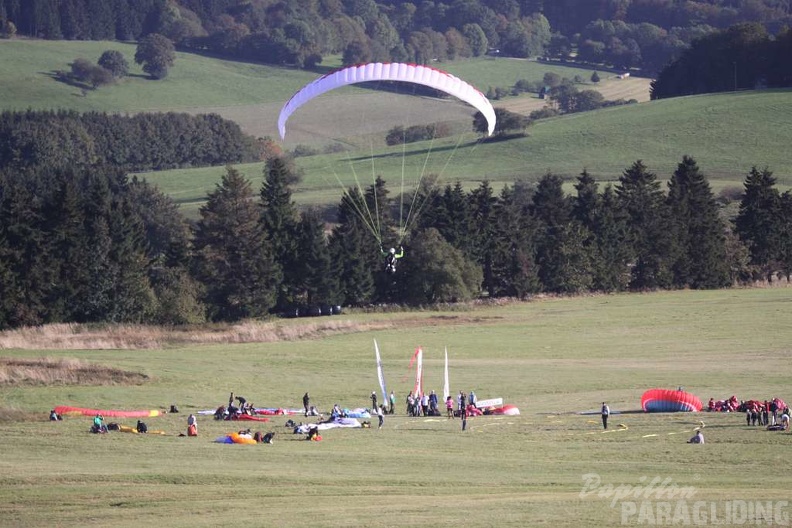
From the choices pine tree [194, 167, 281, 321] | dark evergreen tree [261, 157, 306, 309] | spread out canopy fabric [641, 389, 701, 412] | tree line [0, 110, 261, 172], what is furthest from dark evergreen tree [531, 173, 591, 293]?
tree line [0, 110, 261, 172]

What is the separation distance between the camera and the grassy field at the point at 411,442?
24.2m

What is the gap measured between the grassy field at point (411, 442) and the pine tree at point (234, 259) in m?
12.0

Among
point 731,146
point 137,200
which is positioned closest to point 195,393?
point 137,200

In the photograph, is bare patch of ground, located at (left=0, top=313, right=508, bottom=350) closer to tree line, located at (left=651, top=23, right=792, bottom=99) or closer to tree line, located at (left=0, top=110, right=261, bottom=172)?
tree line, located at (left=0, top=110, right=261, bottom=172)

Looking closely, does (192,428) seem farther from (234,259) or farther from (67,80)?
(67,80)

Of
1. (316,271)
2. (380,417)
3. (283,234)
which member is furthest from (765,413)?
(283,234)

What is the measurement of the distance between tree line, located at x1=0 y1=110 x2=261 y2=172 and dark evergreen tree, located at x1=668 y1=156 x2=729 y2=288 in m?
68.9

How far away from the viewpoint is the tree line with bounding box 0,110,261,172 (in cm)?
13450

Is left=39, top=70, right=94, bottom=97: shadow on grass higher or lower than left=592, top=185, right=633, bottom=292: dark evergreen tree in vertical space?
higher

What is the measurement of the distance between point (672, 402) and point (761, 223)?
178 feet

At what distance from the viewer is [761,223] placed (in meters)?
88.2

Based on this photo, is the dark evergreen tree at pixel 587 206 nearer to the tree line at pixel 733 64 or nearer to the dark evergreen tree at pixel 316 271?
Result: the dark evergreen tree at pixel 316 271

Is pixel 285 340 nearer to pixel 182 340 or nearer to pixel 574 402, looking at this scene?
pixel 182 340

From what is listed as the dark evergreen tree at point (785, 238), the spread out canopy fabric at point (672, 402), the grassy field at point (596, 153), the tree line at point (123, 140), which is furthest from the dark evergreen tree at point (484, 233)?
the tree line at point (123, 140)
